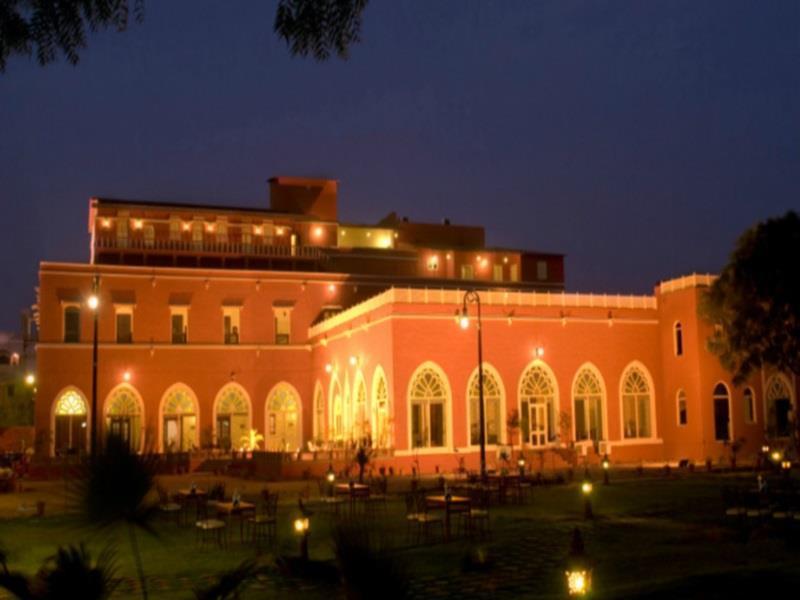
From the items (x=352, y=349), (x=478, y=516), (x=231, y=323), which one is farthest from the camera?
(x=231, y=323)

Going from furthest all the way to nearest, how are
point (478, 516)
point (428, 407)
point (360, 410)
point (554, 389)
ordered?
point (360, 410) < point (554, 389) < point (428, 407) < point (478, 516)

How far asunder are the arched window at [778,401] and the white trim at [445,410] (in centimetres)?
1312

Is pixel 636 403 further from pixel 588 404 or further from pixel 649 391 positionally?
pixel 588 404

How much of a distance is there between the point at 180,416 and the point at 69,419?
517cm

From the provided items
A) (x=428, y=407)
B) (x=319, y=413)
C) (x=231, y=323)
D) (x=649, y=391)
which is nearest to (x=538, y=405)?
(x=428, y=407)

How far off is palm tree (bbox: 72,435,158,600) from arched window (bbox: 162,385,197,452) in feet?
135

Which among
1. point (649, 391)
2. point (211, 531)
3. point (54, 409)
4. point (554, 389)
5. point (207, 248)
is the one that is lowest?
point (211, 531)

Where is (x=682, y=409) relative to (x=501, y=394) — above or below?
below

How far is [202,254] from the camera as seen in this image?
5022 cm

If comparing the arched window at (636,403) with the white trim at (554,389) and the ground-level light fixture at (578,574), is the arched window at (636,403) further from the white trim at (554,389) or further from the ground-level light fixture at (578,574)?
the ground-level light fixture at (578,574)

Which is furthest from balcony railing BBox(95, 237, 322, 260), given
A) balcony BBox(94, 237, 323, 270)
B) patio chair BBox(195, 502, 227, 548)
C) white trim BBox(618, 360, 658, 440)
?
patio chair BBox(195, 502, 227, 548)

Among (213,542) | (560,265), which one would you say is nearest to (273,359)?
(560,265)

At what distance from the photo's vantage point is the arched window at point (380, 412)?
36028 millimetres

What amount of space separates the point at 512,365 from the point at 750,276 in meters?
9.72
